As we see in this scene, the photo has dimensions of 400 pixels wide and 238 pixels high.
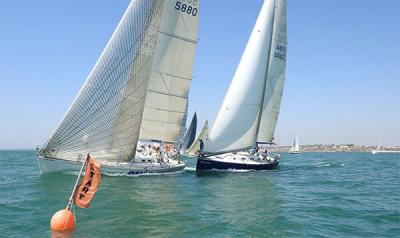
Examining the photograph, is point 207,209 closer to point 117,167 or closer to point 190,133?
point 117,167

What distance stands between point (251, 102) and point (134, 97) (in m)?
12.5

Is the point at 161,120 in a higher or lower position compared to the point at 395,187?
higher

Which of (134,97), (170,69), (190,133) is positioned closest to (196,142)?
(190,133)

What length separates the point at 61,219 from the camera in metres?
13.2

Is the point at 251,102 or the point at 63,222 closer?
the point at 63,222

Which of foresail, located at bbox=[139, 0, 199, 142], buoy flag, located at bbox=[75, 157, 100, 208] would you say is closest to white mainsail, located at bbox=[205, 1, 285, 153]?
foresail, located at bbox=[139, 0, 199, 142]

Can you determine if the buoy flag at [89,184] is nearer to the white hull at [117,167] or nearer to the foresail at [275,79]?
the white hull at [117,167]

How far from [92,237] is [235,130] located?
79.0 feet

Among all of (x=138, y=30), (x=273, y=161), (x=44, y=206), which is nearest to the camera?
(x=44, y=206)

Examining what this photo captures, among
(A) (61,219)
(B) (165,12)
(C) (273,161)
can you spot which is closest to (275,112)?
(C) (273,161)

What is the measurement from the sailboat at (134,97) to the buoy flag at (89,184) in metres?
11.6

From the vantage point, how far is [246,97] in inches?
1415

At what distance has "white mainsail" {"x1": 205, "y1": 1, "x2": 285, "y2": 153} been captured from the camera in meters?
34.9

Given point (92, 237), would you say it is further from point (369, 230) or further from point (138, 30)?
point (138, 30)
